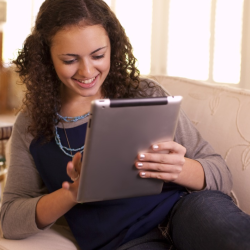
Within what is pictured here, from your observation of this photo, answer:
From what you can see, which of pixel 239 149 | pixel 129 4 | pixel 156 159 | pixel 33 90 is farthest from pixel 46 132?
pixel 129 4

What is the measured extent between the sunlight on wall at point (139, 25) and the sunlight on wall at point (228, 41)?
0.89 metres

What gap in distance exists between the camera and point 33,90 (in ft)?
4.33

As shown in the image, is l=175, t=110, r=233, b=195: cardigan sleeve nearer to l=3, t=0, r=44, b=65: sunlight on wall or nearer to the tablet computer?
the tablet computer

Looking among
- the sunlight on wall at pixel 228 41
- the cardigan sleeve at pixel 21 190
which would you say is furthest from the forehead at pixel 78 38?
the sunlight on wall at pixel 228 41

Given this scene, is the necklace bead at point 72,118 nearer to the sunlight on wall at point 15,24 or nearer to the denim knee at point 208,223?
the denim knee at point 208,223

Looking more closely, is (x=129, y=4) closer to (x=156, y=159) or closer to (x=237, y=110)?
(x=237, y=110)

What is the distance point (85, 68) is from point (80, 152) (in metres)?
0.25

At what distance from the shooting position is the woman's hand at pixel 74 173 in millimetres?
926

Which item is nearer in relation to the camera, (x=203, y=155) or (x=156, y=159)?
(x=156, y=159)

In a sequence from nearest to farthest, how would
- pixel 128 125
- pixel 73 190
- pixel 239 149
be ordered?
pixel 128 125, pixel 73 190, pixel 239 149

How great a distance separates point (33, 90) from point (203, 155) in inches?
23.1

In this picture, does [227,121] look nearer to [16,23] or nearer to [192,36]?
[192,36]

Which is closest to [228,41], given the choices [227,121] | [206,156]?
[227,121]

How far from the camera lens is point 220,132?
132cm
